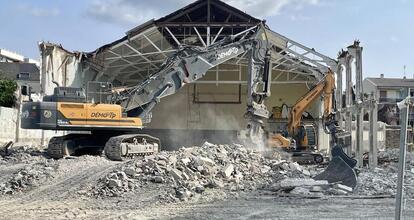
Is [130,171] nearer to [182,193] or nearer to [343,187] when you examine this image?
[182,193]

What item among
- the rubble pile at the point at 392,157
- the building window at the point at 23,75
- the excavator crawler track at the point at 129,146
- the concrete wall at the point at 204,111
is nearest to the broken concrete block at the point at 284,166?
the excavator crawler track at the point at 129,146

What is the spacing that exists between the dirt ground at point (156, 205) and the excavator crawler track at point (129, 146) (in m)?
3.25

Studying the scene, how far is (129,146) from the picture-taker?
1620cm

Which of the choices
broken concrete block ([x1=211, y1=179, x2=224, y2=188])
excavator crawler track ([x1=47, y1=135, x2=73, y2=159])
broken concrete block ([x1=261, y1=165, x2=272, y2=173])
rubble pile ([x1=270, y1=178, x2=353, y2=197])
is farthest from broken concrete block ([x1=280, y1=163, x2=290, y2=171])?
excavator crawler track ([x1=47, y1=135, x2=73, y2=159])

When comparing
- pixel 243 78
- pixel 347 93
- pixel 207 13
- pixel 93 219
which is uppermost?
pixel 207 13

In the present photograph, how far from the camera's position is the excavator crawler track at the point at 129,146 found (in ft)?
51.3

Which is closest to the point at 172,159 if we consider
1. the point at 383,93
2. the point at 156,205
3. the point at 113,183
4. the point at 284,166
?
the point at 113,183

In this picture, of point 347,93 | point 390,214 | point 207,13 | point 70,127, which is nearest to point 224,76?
point 207,13

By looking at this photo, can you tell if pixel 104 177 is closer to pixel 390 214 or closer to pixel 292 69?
pixel 390 214

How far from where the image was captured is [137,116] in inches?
685

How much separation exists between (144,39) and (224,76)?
7765 mm

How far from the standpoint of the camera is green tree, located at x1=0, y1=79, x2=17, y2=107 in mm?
25047

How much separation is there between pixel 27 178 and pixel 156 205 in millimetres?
3852

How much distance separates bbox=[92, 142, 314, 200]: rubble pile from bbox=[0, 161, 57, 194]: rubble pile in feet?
5.88
